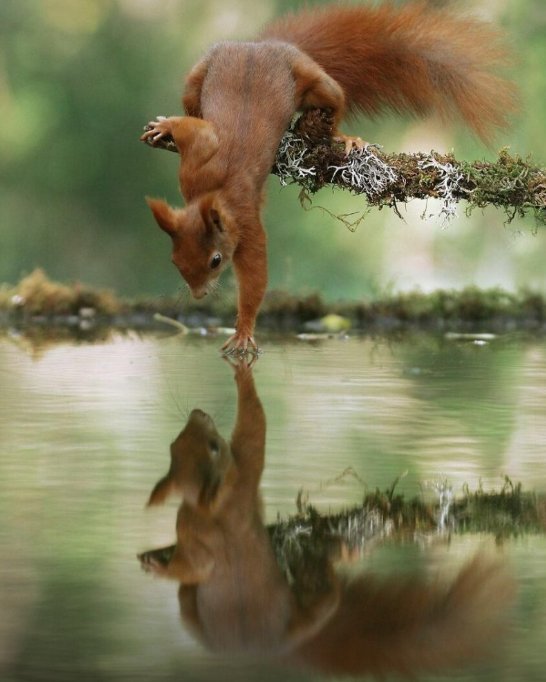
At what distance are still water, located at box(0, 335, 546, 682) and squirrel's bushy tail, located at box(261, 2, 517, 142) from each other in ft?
3.08

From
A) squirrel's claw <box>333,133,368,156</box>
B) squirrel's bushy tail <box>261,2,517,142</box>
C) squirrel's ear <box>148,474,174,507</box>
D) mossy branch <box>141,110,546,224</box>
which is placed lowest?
squirrel's ear <box>148,474,174,507</box>

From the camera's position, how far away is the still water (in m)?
1.45

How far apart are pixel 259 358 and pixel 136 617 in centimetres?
311

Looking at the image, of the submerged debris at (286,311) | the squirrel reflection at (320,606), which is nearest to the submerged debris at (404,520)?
the squirrel reflection at (320,606)

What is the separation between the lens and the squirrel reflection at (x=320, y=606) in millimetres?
1451

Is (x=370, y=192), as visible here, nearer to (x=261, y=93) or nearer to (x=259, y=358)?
(x=261, y=93)

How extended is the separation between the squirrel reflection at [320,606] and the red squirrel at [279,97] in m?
1.99

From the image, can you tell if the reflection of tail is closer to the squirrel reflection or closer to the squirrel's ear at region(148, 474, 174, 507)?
the squirrel reflection

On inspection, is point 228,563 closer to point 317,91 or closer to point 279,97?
point 279,97

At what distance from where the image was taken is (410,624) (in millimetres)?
1561

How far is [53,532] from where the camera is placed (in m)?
1.96

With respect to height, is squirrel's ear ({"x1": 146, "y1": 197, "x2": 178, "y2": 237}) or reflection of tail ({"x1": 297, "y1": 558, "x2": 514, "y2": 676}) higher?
squirrel's ear ({"x1": 146, "y1": 197, "x2": 178, "y2": 237})

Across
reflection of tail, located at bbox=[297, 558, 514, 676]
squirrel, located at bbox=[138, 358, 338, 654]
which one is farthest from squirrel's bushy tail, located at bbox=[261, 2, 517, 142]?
reflection of tail, located at bbox=[297, 558, 514, 676]

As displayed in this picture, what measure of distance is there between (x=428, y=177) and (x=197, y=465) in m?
1.90
